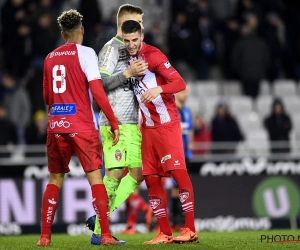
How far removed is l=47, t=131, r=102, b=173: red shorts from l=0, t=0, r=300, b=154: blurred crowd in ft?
28.6

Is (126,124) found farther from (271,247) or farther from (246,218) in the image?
(246,218)

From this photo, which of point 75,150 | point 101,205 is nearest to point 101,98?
point 75,150

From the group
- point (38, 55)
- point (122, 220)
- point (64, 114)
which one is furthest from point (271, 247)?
point (38, 55)

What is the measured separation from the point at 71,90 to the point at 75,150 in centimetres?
66

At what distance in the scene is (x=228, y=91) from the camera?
2109cm

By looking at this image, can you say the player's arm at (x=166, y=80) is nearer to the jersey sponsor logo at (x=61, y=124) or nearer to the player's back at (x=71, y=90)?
the player's back at (x=71, y=90)

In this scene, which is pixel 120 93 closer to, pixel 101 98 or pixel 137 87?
pixel 137 87

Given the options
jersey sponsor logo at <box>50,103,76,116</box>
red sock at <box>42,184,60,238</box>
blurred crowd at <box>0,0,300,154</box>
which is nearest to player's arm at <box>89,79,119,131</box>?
jersey sponsor logo at <box>50,103,76,116</box>

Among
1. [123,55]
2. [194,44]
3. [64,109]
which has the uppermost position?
[194,44]

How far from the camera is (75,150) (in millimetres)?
9070

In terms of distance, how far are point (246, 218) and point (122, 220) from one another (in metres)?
2.42

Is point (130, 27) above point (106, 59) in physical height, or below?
above

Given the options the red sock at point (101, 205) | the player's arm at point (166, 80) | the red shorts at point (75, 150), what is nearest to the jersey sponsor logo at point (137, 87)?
the player's arm at point (166, 80)

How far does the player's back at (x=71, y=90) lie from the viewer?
901 cm
